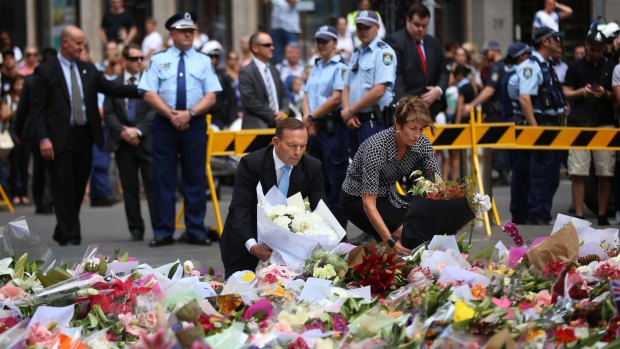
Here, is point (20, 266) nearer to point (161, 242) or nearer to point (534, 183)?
point (161, 242)

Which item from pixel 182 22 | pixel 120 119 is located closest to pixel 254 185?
pixel 182 22

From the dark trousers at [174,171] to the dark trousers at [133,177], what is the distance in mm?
604

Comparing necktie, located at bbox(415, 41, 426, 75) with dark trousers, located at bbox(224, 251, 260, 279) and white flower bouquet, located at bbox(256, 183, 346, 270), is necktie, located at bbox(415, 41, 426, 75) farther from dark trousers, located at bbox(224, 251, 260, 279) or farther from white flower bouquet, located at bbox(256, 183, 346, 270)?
white flower bouquet, located at bbox(256, 183, 346, 270)

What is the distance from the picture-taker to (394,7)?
14.2m

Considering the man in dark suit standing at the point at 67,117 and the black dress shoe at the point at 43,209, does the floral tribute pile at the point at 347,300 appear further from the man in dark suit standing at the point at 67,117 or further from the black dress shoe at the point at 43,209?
the black dress shoe at the point at 43,209

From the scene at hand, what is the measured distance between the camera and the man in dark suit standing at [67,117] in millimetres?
12477

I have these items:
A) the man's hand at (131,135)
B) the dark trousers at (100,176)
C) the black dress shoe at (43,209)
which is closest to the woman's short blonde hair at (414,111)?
the man's hand at (131,135)

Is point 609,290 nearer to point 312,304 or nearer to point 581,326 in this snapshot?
point 581,326

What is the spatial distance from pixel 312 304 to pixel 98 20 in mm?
20923

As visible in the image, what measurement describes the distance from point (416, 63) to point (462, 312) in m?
6.65

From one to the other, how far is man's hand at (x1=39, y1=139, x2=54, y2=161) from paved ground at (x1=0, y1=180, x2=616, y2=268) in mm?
878

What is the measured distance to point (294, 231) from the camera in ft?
25.7

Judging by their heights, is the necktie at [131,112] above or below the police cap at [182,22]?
below

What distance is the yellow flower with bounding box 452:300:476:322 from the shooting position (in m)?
5.79
